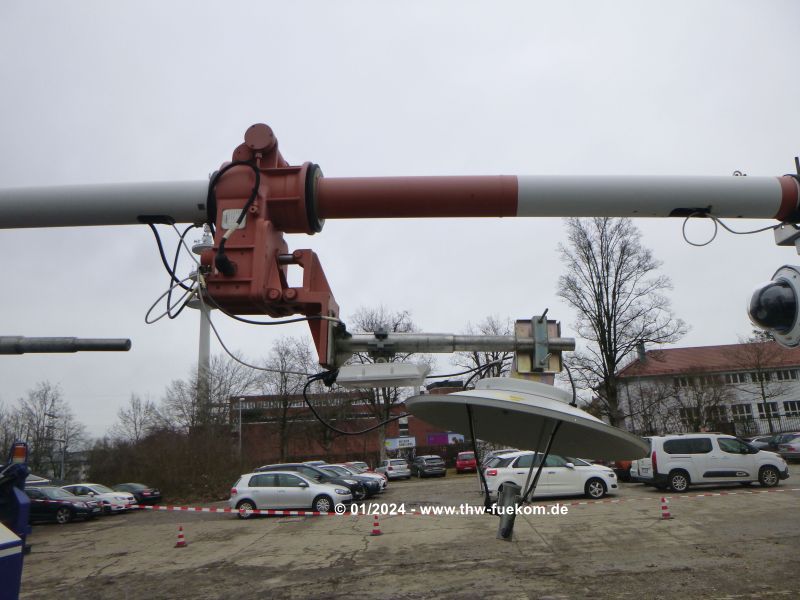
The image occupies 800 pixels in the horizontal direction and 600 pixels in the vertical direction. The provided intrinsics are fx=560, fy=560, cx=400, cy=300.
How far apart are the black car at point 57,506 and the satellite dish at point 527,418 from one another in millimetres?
20511

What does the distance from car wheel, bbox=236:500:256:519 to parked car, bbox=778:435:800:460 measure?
22973 mm

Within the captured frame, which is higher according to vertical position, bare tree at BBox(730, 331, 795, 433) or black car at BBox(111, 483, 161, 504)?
bare tree at BBox(730, 331, 795, 433)

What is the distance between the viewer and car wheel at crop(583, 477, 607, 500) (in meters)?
15.6

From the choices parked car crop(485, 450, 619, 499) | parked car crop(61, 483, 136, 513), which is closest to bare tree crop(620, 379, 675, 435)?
parked car crop(485, 450, 619, 499)

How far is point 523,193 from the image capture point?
3004mm

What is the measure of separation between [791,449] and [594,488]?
48.9 feet

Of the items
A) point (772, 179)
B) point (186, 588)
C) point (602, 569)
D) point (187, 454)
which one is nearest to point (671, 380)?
point (187, 454)

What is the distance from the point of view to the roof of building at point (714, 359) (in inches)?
1346

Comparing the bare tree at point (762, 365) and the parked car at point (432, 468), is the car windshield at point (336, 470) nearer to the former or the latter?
the parked car at point (432, 468)

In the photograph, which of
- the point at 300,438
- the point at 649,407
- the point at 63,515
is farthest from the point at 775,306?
the point at 300,438

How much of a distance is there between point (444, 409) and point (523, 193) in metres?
1.22

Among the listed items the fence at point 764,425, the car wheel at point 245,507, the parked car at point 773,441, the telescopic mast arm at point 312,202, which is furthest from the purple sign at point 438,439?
the telescopic mast arm at point 312,202

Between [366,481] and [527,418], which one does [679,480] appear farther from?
[527,418]

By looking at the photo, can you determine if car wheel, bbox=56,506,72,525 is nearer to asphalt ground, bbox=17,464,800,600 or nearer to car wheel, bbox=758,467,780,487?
asphalt ground, bbox=17,464,800,600
